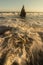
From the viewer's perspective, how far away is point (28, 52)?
9.96m

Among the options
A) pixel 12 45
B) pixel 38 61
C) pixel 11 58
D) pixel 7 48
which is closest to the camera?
pixel 11 58

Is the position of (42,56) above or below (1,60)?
below

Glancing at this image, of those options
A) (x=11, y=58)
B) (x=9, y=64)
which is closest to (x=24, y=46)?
(x=11, y=58)

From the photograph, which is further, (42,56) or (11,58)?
(42,56)

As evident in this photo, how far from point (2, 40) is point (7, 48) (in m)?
1.75

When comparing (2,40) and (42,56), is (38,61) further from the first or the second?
(2,40)

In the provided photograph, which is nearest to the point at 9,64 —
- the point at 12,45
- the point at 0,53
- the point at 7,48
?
the point at 0,53

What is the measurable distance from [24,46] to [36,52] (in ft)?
3.41

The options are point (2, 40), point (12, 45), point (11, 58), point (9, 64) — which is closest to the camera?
point (9, 64)

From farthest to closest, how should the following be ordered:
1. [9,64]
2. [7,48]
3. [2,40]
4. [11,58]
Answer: [2,40]
[7,48]
[11,58]
[9,64]

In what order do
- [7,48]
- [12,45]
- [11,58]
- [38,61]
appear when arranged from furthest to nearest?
[12,45]
[7,48]
[38,61]
[11,58]

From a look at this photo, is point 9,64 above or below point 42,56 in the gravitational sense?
above

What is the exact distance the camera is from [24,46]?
10766 mm

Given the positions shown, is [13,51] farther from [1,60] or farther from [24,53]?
[1,60]
